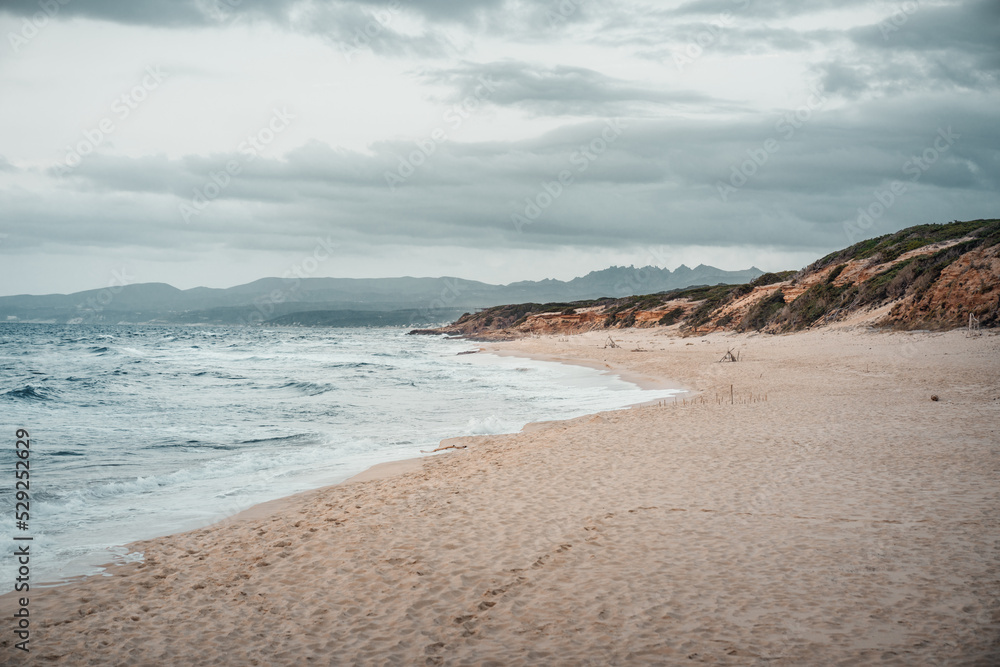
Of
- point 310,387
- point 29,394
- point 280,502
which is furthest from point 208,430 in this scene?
point 29,394

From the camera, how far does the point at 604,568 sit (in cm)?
546

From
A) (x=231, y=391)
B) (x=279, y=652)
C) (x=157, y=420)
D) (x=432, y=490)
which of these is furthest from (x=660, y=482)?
(x=231, y=391)

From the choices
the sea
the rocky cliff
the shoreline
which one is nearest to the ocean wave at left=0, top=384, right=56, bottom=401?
the sea

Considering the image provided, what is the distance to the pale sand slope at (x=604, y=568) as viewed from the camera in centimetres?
429

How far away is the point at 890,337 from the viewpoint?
23219 mm

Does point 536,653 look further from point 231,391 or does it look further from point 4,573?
point 231,391

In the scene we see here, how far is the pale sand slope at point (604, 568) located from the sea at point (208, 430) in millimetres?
1333

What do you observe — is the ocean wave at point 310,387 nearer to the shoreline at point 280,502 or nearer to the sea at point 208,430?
the sea at point 208,430

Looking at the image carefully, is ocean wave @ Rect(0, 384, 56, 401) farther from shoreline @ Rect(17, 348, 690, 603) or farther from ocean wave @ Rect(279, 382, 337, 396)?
shoreline @ Rect(17, 348, 690, 603)

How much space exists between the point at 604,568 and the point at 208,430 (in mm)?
12877

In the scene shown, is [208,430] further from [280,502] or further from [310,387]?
[310,387]

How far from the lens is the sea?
26.5ft

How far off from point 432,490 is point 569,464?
92.0 inches

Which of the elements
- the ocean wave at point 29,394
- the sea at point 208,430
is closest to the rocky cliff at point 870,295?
the sea at point 208,430
